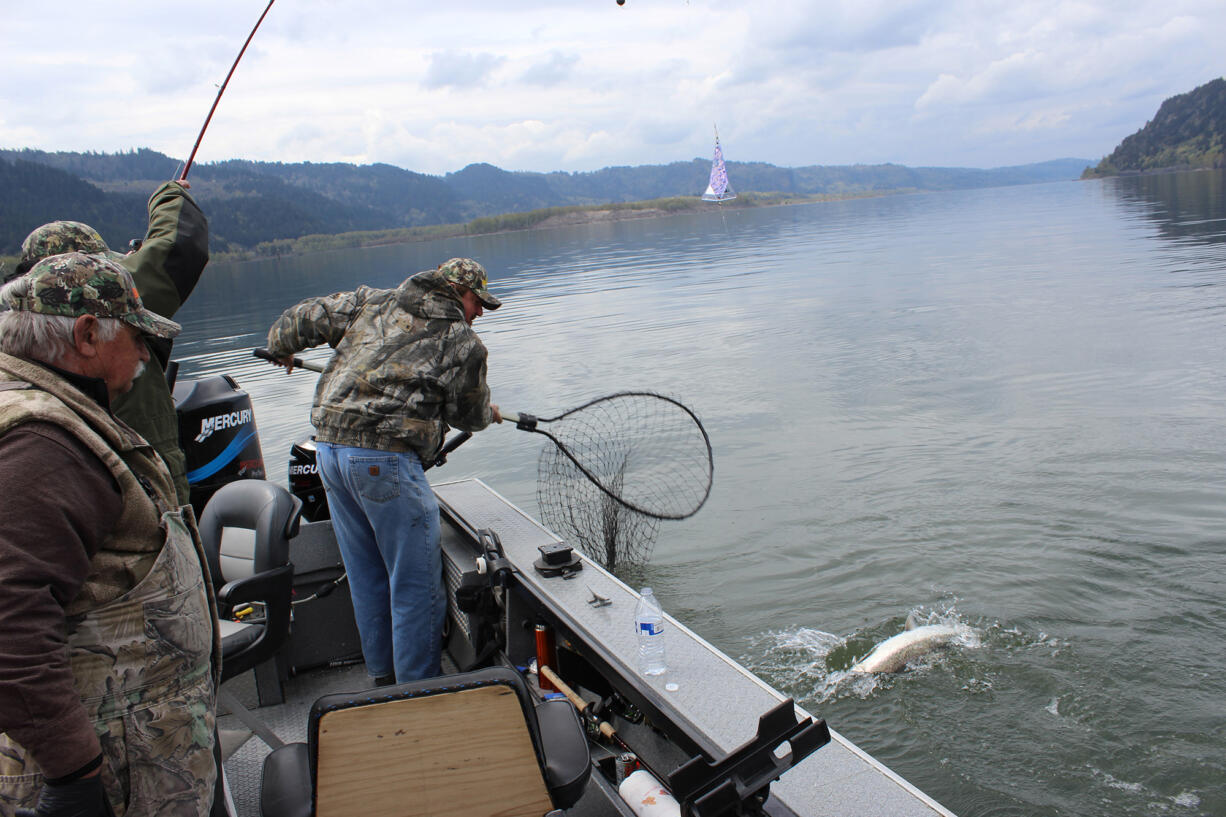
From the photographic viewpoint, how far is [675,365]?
50.5ft

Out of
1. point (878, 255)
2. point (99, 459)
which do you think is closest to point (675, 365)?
point (99, 459)

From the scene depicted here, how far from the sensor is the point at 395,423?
3498 millimetres

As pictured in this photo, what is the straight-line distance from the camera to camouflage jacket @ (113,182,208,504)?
322 cm

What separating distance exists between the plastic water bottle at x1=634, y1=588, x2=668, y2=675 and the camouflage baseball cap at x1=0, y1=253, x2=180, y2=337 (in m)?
1.72

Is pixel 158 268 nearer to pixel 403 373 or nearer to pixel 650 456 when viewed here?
pixel 403 373

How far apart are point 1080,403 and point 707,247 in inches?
1550

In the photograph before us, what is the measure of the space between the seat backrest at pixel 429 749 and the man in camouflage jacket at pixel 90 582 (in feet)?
1.20

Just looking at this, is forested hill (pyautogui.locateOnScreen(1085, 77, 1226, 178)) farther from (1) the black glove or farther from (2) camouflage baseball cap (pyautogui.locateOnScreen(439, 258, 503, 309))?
(1) the black glove

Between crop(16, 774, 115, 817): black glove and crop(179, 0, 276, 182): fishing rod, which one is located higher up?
crop(179, 0, 276, 182): fishing rod

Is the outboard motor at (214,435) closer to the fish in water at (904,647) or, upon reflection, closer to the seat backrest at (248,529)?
the seat backrest at (248,529)

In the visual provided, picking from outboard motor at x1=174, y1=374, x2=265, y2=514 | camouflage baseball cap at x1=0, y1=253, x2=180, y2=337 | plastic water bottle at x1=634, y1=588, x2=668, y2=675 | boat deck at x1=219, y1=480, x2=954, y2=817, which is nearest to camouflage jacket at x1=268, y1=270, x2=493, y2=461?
boat deck at x1=219, y1=480, x2=954, y2=817

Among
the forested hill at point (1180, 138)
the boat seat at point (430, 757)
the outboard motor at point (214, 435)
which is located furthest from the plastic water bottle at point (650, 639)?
the forested hill at point (1180, 138)

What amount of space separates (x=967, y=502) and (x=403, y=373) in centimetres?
632

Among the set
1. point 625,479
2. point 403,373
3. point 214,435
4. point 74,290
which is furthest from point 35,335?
point 625,479
